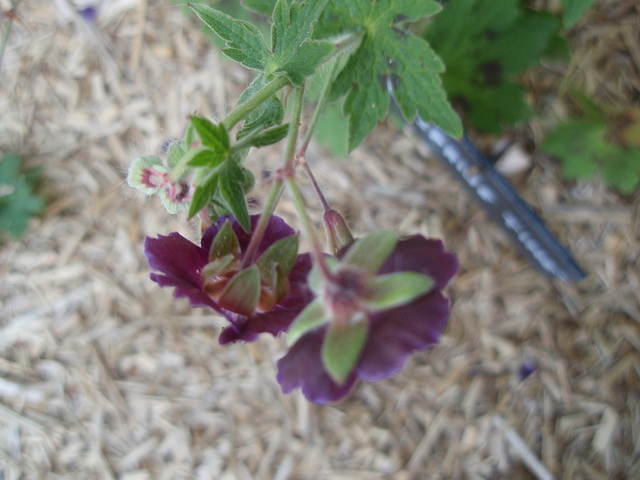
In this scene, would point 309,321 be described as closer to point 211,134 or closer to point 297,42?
point 211,134

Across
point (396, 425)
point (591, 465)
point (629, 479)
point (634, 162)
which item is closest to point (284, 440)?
point (396, 425)

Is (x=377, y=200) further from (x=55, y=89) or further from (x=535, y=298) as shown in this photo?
(x=55, y=89)

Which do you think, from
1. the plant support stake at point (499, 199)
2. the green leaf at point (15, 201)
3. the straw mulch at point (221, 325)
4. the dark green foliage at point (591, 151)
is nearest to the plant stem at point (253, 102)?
the plant support stake at point (499, 199)

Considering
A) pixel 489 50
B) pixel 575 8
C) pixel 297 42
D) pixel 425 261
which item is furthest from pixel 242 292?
pixel 489 50

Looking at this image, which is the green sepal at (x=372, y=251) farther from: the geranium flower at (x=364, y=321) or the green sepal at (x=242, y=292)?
the green sepal at (x=242, y=292)

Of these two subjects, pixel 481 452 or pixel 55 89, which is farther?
pixel 55 89
